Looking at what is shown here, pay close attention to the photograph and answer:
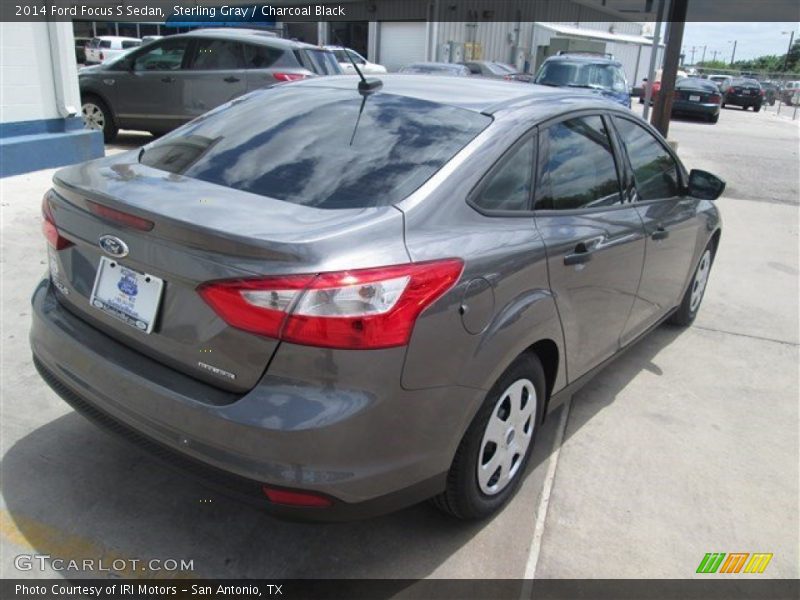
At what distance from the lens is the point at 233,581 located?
2398mm

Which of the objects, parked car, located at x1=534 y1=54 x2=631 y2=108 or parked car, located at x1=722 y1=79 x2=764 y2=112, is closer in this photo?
parked car, located at x1=534 y1=54 x2=631 y2=108

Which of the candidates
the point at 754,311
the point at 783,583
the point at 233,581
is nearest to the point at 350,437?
the point at 233,581

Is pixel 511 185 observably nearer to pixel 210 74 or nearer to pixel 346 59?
pixel 210 74

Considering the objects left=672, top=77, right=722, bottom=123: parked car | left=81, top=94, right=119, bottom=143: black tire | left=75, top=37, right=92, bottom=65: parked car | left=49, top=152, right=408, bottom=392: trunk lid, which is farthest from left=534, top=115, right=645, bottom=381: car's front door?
left=75, top=37, right=92, bottom=65: parked car

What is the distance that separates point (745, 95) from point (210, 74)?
32.7 meters

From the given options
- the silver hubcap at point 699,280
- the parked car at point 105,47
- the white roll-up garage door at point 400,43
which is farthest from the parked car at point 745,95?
the silver hubcap at point 699,280

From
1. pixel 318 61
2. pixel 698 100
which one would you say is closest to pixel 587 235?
pixel 318 61

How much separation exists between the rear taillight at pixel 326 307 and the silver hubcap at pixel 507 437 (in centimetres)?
71

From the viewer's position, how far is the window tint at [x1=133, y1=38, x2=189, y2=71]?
33.3ft

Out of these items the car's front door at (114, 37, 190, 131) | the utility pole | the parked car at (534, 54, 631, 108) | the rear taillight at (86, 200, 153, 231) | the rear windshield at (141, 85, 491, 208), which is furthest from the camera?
the parked car at (534, 54, 631, 108)

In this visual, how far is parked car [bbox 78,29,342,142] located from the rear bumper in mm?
8223

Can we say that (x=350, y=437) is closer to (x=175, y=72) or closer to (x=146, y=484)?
(x=146, y=484)

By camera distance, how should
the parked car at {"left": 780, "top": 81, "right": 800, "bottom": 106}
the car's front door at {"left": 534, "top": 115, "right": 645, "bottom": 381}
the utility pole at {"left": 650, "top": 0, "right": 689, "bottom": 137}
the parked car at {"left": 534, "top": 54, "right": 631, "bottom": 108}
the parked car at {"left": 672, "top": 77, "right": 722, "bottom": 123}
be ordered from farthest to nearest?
the parked car at {"left": 780, "top": 81, "right": 800, "bottom": 106}, the parked car at {"left": 672, "top": 77, "right": 722, "bottom": 123}, the parked car at {"left": 534, "top": 54, "right": 631, "bottom": 108}, the utility pole at {"left": 650, "top": 0, "right": 689, "bottom": 137}, the car's front door at {"left": 534, "top": 115, "right": 645, "bottom": 381}

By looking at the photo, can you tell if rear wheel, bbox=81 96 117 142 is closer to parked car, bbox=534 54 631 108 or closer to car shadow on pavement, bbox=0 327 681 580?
car shadow on pavement, bbox=0 327 681 580
